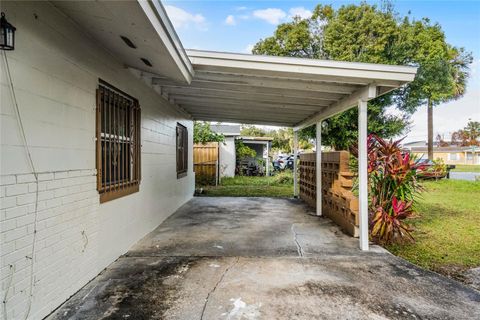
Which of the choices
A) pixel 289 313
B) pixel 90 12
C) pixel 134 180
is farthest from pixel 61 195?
pixel 289 313

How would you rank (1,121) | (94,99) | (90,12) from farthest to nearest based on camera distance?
(94,99)
(90,12)
(1,121)

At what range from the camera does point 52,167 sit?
8.52 ft

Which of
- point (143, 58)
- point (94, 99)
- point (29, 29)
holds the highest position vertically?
point (143, 58)

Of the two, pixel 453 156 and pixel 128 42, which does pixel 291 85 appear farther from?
pixel 453 156

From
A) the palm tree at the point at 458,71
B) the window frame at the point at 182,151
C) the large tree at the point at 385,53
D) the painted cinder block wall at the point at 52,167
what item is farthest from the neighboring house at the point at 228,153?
the painted cinder block wall at the point at 52,167

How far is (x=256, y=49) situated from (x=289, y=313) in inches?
685

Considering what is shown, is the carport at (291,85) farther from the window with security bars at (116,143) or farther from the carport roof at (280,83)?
the window with security bars at (116,143)

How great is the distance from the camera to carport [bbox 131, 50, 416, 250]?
416 centimetres

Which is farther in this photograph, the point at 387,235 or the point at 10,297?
the point at 387,235

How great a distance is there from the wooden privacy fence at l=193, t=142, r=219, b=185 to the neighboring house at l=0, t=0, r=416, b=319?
8.14 metres

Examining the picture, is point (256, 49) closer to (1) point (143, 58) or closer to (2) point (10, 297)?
(1) point (143, 58)

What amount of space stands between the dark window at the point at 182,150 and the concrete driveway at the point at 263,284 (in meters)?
3.24

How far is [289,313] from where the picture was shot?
2629mm

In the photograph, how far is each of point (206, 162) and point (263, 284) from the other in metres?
11.3
